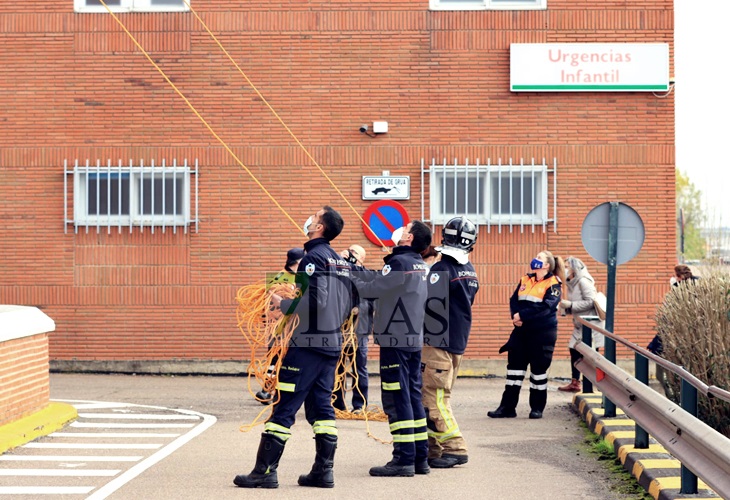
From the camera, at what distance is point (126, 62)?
1759 centimetres

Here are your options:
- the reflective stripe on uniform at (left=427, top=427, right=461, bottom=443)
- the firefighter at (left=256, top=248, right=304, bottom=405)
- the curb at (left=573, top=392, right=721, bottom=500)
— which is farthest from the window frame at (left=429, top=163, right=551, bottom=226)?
the reflective stripe on uniform at (left=427, top=427, right=461, bottom=443)

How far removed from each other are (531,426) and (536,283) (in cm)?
171

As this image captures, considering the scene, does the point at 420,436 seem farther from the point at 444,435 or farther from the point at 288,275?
the point at 288,275

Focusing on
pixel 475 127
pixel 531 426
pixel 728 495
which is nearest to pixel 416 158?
pixel 475 127

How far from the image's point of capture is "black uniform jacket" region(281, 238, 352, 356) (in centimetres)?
866

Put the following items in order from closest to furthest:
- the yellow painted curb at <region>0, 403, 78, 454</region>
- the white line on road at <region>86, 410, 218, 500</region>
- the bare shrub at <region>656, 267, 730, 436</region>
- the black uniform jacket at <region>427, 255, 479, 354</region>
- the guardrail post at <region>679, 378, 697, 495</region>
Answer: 1. the guardrail post at <region>679, 378, 697, 495</region>
2. the white line on road at <region>86, 410, 218, 500</region>
3. the black uniform jacket at <region>427, 255, 479, 354</region>
4. the bare shrub at <region>656, 267, 730, 436</region>
5. the yellow painted curb at <region>0, 403, 78, 454</region>

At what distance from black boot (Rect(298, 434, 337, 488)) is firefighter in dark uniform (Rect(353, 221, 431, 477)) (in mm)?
617

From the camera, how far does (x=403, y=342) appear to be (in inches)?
362

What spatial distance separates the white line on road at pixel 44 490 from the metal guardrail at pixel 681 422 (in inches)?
161

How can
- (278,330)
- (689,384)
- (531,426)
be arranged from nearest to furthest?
(689,384), (278,330), (531,426)

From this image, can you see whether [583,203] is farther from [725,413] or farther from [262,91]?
[725,413]

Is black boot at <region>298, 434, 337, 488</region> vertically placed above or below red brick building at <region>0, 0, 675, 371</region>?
below

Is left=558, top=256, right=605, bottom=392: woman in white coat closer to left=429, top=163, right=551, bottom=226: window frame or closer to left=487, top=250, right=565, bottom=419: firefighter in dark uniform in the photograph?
left=487, top=250, right=565, bottom=419: firefighter in dark uniform

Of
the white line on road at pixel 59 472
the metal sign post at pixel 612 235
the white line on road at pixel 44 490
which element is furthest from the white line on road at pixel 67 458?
the metal sign post at pixel 612 235
